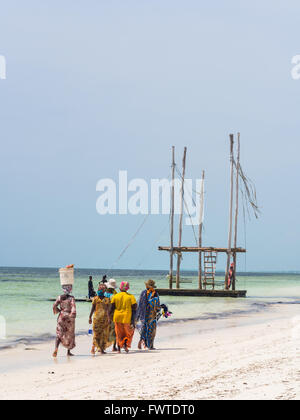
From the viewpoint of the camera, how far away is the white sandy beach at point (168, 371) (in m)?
8.55

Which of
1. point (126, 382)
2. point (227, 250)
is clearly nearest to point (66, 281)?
point (126, 382)

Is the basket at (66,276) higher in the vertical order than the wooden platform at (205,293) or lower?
higher

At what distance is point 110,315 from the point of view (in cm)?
1257

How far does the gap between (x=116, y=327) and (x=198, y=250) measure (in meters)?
27.6

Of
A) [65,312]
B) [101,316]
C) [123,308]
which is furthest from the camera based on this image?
[101,316]

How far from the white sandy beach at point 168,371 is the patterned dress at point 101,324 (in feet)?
1.00

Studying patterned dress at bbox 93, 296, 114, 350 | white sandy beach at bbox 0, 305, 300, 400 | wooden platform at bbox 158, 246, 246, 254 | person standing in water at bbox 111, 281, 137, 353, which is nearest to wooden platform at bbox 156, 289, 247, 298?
wooden platform at bbox 158, 246, 246, 254

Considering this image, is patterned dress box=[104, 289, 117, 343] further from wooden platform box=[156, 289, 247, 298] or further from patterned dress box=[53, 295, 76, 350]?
wooden platform box=[156, 289, 247, 298]

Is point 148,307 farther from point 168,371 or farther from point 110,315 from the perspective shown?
point 168,371

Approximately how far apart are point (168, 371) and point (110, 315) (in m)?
2.41
